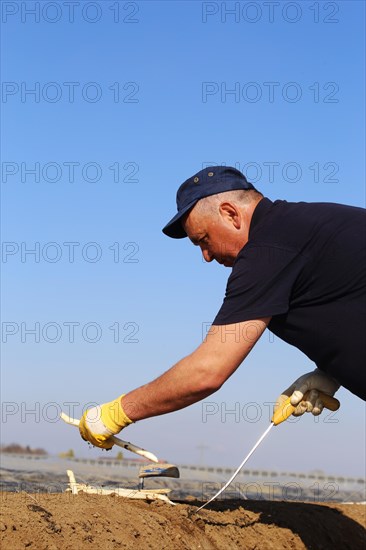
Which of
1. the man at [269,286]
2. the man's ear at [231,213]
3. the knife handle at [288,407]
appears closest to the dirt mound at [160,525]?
the man at [269,286]

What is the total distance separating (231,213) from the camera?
13.2ft

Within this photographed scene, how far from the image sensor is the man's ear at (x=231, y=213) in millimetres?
3988

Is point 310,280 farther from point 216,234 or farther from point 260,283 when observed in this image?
point 216,234

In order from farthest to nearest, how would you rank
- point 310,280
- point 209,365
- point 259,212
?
point 259,212
point 310,280
point 209,365

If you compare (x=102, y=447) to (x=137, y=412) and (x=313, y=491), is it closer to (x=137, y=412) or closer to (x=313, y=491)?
(x=137, y=412)

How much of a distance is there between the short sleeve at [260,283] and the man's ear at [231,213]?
310mm

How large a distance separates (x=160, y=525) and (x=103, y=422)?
910 millimetres

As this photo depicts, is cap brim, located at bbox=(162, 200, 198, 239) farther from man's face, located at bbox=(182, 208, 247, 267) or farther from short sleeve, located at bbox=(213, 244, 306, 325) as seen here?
short sleeve, located at bbox=(213, 244, 306, 325)

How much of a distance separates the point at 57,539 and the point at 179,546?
3.14 ft

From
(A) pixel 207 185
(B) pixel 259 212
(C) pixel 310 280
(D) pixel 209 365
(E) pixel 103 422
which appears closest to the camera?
(D) pixel 209 365

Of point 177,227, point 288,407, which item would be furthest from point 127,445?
point 177,227

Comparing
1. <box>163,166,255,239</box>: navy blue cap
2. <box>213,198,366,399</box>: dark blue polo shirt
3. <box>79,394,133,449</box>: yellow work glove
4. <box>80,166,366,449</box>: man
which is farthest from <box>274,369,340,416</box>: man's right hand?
<box>163,166,255,239</box>: navy blue cap

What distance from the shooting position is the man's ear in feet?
13.1

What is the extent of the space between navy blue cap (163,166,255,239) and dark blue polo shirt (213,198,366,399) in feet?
0.99
